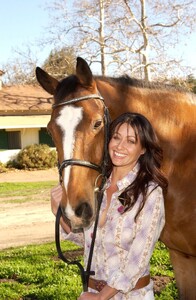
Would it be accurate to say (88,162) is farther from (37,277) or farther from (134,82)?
(37,277)

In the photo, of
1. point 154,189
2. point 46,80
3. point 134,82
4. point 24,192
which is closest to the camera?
point 154,189

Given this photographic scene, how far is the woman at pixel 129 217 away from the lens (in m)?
2.10

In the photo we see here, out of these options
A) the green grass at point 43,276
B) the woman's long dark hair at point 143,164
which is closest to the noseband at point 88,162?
the woman's long dark hair at point 143,164

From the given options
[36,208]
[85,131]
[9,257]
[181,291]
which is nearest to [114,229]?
[85,131]

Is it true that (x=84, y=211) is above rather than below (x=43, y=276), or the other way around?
above

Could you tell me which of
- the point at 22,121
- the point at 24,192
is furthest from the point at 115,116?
the point at 22,121

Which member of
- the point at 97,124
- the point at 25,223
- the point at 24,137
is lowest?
the point at 25,223

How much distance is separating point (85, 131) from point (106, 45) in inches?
706

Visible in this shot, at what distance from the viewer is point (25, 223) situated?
991 centimetres

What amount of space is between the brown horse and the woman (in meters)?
0.14

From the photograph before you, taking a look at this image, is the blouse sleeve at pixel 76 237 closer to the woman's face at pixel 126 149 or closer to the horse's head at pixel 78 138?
the horse's head at pixel 78 138

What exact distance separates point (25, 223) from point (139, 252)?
8.17 meters

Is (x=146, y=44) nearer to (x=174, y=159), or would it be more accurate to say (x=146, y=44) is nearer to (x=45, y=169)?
(x=45, y=169)

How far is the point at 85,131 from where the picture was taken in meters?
2.47
